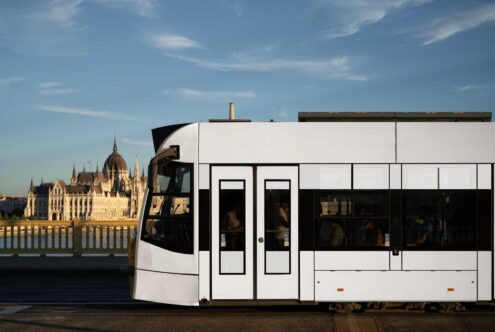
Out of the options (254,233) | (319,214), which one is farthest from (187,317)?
(319,214)

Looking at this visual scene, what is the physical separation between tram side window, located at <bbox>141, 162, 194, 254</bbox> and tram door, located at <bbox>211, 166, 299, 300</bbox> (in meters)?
0.43

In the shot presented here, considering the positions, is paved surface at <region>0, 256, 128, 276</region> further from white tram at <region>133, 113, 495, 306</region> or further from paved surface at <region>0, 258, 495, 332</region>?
white tram at <region>133, 113, 495, 306</region>

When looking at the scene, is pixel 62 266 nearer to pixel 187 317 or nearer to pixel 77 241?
pixel 77 241

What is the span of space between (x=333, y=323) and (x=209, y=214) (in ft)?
8.47

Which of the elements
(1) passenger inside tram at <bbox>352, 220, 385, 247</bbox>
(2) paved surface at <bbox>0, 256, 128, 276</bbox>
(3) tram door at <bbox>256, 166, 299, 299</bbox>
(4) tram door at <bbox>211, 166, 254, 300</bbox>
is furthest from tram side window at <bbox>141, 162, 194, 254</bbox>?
(2) paved surface at <bbox>0, 256, 128, 276</bbox>

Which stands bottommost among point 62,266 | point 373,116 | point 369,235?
point 62,266

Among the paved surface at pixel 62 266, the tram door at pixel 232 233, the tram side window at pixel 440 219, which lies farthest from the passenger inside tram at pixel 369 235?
the paved surface at pixel 62 266

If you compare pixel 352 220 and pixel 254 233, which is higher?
pixel 352 220

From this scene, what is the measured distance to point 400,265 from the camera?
10664mm

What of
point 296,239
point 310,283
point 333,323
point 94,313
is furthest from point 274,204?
point 94,313

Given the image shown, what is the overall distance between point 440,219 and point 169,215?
4355 mm

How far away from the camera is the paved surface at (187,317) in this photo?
400 inches

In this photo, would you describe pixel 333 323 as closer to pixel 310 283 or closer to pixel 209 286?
pixel 310 283

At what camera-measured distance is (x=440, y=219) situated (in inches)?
424
